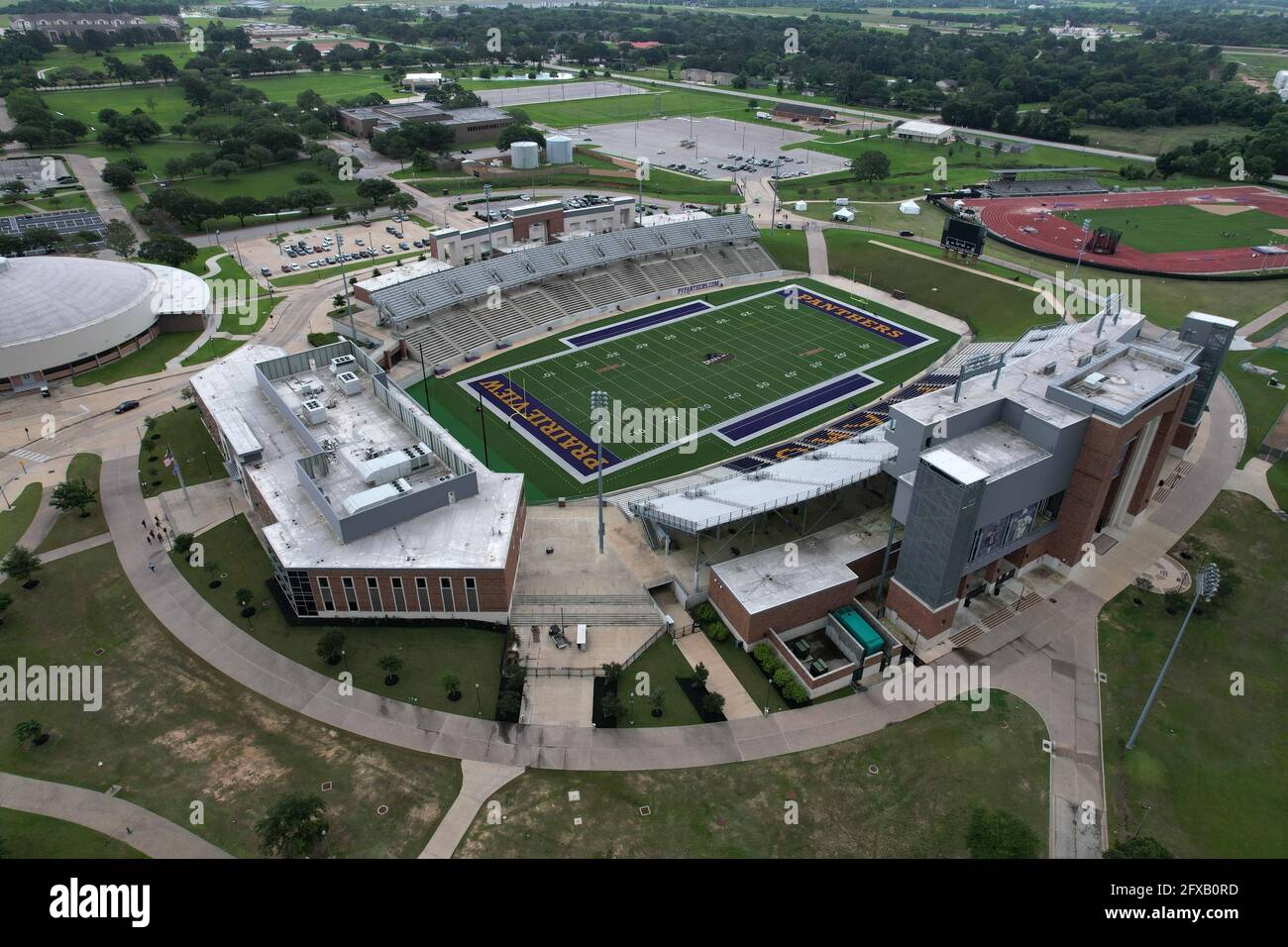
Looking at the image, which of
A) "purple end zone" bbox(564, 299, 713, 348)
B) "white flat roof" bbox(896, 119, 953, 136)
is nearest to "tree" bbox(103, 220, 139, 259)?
"purple end zone" bbox(564, 299, 713, 348)

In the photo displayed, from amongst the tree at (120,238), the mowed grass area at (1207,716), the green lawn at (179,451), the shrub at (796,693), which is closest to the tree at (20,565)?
the green lawn at (179,451)

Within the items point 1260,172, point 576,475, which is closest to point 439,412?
point 576,475

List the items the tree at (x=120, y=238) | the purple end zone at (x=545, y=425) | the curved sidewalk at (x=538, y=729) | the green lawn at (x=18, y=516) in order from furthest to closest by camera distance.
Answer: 1. the tree at (x=120, y=238)
2. the purple end zone at (x=545, y=425)
3. the green lawn at (x=18, y=516)
4. the curved sidewalk at (x=538, y=729)

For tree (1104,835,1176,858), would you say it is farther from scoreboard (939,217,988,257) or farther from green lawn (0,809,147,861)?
scoreboard (939,217,988,257)

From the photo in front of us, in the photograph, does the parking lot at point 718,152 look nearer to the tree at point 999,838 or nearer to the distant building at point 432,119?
the distant building at point 432,119

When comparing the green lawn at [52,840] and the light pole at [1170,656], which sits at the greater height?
the light pole at [1170,656]
